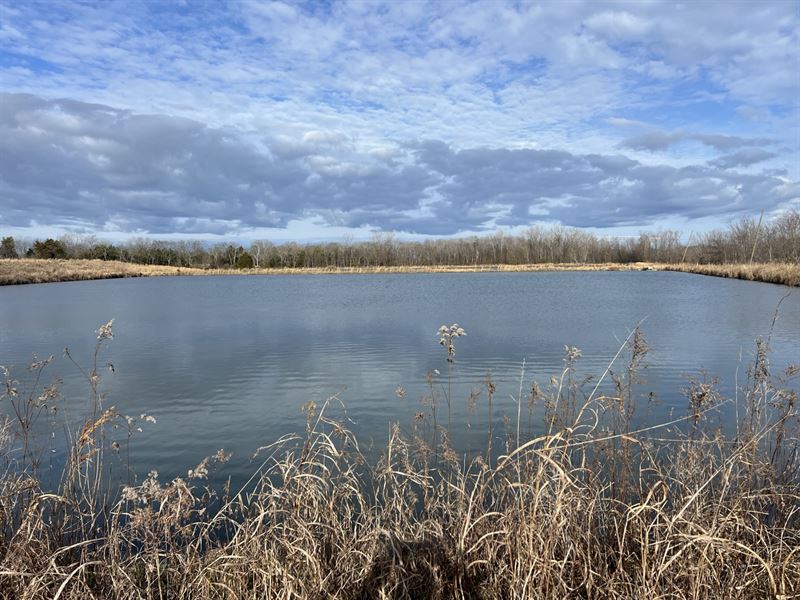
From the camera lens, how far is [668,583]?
9.75 feet

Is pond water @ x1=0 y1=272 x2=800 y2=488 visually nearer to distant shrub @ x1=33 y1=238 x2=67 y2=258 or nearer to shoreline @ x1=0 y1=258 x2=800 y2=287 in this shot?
shoreline @ x1=0 y1=258 x2=800 y2=287

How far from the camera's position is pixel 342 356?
47.9ft

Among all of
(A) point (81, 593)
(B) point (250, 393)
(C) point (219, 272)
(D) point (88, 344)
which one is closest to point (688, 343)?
(B) point (250, 393)

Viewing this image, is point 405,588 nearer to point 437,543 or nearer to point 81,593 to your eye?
point 437,543

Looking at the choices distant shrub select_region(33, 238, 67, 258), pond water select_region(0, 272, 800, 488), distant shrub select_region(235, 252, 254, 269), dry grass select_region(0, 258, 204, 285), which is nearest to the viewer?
pond water select_region(0, 272, 800, 488)

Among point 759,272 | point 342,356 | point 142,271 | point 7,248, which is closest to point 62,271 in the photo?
point 142,271

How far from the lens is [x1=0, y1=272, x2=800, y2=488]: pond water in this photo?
8961mm

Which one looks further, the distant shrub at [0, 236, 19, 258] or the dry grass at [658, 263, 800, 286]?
the distant shrub at [0, 236, 19, 258]

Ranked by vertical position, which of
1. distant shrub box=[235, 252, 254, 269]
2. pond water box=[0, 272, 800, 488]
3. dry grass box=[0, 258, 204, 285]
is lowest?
pond water box=[0, 272, 800, 488]

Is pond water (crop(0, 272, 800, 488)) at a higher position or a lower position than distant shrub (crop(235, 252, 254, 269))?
lower

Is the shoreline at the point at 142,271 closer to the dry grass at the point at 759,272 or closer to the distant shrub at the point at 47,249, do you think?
the dry grass at the point at 759,272

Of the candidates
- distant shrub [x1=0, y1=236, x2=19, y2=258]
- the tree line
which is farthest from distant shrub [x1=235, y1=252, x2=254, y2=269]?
distant shrub [x1=0, y1=236, x2=19, y2=258]

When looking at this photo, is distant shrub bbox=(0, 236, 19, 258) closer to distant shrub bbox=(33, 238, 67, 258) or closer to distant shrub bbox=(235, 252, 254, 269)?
distant shrub bbox=(33, 238, 67, 258)

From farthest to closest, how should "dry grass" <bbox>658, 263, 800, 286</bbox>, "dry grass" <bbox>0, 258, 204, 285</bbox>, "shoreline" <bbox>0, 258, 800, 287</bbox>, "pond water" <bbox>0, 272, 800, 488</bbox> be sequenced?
1. "dry grass" <bbox>0, 258, 204, 285</bbox>
2. "shoreline" <bbox>0, 258, 800, 287</bbox>
3. "dry grass" <bbox>658, 263, 800, 286</bbox>
4. "pond water" <bbox>0, 272, 800, 488</bbox>
